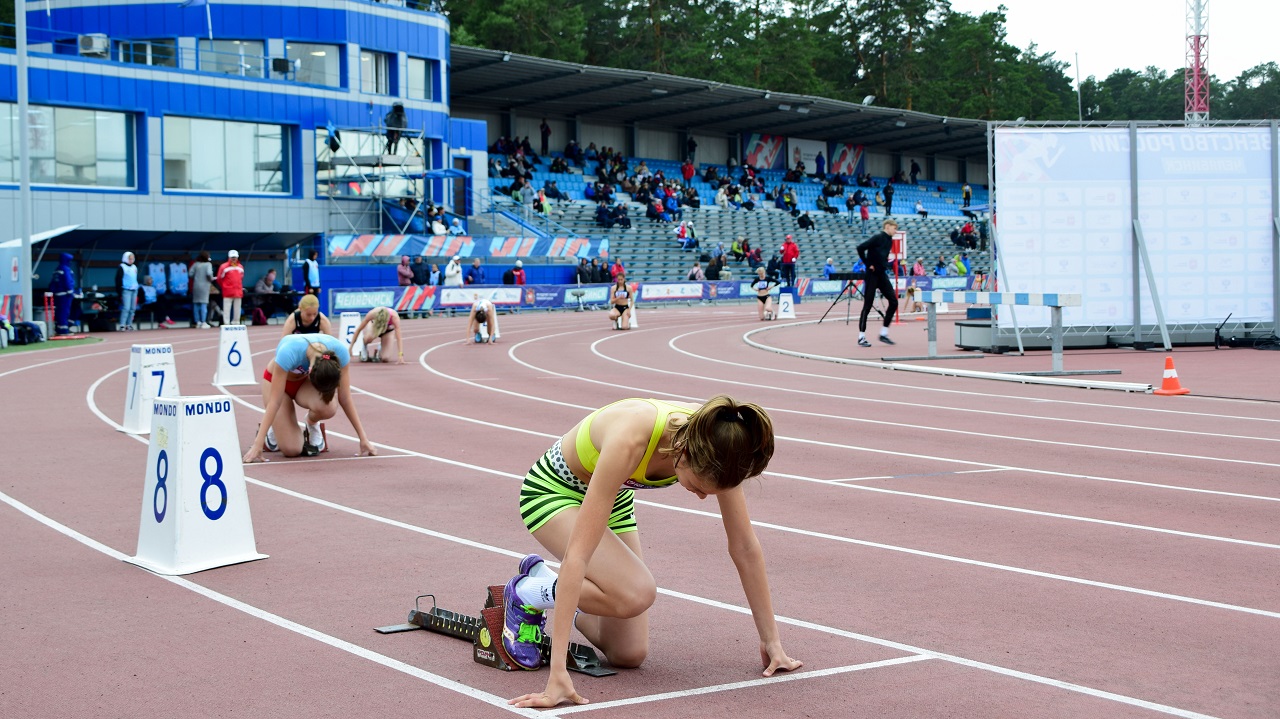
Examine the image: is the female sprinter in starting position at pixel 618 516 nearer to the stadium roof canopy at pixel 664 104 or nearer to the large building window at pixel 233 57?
the large building window at pixel 233 57

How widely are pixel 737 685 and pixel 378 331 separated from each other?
15.4 meters

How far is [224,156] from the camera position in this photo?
41656 millimetres

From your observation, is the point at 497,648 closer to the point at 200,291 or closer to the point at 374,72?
the point at 200,291

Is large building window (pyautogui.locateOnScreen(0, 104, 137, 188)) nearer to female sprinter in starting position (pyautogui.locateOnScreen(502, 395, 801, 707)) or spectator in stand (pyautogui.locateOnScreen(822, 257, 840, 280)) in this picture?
spectator in stand (pyautogui.locateOnScreen(822, 257, 840, 280))

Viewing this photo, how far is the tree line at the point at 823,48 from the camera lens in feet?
246

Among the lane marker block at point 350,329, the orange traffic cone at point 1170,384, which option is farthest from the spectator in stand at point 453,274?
the orange traffic cone at point 1170,384

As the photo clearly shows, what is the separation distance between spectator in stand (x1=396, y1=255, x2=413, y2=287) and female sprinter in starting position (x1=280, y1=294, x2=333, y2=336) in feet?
85.2

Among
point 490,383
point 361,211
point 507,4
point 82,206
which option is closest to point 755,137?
point 507,4

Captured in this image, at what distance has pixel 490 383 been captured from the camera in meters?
20.0

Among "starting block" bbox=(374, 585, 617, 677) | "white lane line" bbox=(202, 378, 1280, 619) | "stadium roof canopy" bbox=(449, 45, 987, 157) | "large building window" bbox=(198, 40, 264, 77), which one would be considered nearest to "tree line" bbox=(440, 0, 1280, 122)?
"stadium roof canopy" bbox=(449, 45, 987, 157)

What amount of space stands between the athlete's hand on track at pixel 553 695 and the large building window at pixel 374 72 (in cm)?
4525

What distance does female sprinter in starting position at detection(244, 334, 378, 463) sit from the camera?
11328 mm

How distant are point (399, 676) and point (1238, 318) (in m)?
21.9

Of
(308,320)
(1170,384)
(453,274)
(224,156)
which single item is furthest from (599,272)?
(308,320)
